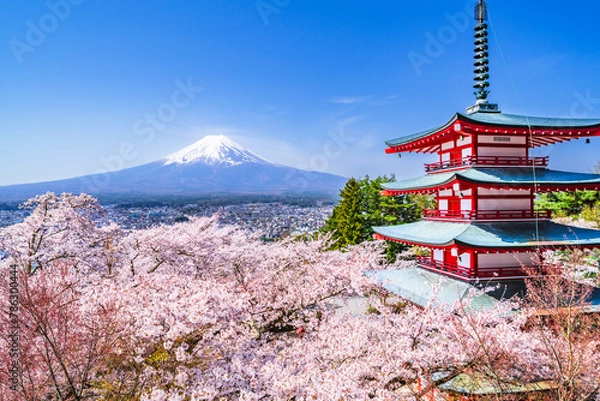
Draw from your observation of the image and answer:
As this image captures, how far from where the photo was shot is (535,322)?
698cm

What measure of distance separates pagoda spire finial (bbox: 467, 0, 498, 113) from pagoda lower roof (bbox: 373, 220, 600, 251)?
3.37 meters

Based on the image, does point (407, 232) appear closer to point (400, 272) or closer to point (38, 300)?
point (400, 272)

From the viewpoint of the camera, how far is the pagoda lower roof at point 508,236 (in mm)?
7934

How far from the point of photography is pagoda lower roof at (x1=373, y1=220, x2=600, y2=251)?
793 cm

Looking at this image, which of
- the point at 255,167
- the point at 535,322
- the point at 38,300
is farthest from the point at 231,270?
the point at 255,167

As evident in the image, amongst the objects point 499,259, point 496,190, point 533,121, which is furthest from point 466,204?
point 533,121

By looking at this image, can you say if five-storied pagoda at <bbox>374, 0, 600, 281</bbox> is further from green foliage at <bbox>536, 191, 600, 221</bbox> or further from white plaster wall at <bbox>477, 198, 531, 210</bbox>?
green foliage at <bbox>536, 191, 600, 221</bbox>

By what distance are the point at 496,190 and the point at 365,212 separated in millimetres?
15760

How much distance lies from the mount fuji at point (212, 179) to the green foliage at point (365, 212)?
2575 centimetres

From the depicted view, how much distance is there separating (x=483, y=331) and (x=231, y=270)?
7.16 meters

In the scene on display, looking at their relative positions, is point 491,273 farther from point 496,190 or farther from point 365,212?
point 365,212

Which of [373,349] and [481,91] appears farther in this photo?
[481,91]

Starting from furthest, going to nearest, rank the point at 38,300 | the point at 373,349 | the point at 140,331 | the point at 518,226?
the point at 518,226
the point at 373,349
the point at 140,331
the point at 38,300

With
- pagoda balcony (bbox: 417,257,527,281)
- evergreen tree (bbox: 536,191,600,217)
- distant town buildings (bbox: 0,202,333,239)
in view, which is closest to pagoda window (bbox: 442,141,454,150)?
pagoda balcony (bbox: 417,257,527,281)
